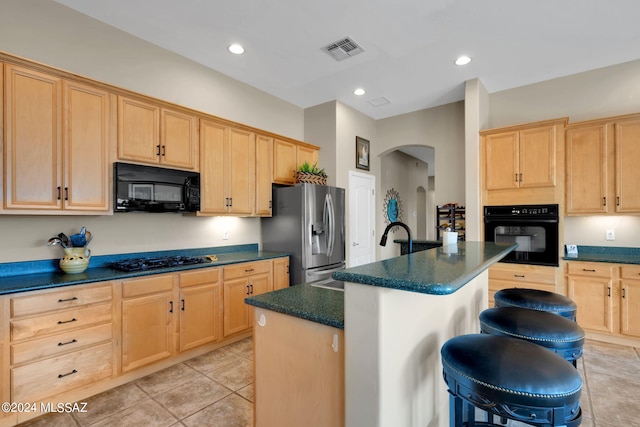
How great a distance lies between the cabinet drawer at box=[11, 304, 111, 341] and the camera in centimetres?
200

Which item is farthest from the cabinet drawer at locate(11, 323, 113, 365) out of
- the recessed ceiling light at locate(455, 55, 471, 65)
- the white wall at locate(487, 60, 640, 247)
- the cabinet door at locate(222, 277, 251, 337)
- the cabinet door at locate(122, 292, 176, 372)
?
the white wall at locate(487, 60, 640, 247)

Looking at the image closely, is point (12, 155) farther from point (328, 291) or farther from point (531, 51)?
point (531, 51)

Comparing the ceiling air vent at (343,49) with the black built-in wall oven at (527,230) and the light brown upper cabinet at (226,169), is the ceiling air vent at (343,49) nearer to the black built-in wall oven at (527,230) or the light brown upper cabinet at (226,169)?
the light brown upper cabinet at (226,169)

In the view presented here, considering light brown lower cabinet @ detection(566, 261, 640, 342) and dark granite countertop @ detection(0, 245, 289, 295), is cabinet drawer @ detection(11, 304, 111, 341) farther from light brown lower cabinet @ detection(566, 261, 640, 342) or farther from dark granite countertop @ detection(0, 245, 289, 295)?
light brown lower cabinet @ detection(566, 261, 640, 342)

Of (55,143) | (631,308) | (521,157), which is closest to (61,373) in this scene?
(55,143)

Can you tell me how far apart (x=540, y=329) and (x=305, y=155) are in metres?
3.63

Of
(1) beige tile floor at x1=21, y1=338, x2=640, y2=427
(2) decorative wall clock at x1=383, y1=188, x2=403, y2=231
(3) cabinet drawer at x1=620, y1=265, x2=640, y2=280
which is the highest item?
(2) decorative wall clock at x1=383, y1=188, x2=403, y2=231

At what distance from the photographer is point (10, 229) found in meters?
2.36

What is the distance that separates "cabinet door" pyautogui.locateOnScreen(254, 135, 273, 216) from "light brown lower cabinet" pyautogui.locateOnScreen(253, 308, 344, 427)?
243 cm

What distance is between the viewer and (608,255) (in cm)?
354

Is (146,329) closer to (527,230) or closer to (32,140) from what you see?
(32,140)

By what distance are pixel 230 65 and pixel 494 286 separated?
4.06 meters

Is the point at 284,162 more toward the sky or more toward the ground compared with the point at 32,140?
more toward the sky

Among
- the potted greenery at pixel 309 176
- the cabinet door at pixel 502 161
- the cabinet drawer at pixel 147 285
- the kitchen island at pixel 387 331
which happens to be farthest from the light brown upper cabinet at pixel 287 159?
the kitchen island at pixel 387 331
